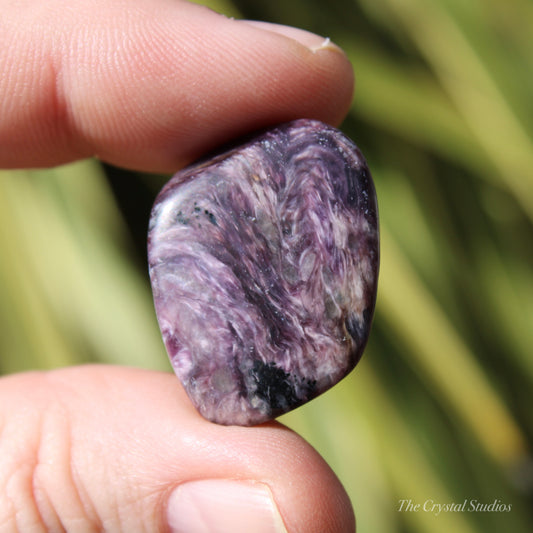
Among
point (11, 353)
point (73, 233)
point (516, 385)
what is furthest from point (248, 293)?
point (516, 385)

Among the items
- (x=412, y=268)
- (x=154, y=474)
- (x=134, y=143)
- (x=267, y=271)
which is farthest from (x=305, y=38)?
(x=154, y=474)

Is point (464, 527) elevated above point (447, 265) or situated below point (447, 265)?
below

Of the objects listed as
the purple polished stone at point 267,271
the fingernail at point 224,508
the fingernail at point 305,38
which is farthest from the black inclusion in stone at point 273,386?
the fingernail at point 305,38

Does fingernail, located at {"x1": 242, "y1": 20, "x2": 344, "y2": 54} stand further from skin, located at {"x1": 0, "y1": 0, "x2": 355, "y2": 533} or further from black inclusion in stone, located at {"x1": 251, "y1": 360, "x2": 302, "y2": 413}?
black inclusion in stone, located at {"x1": 251, "y1": 360, "x2": 302, "y2": 413}

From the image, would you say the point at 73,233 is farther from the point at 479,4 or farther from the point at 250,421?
the point at 479,4

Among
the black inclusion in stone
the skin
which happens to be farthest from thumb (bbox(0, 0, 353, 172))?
the black inclusion in stone

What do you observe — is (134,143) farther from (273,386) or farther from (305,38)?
(273,386)
